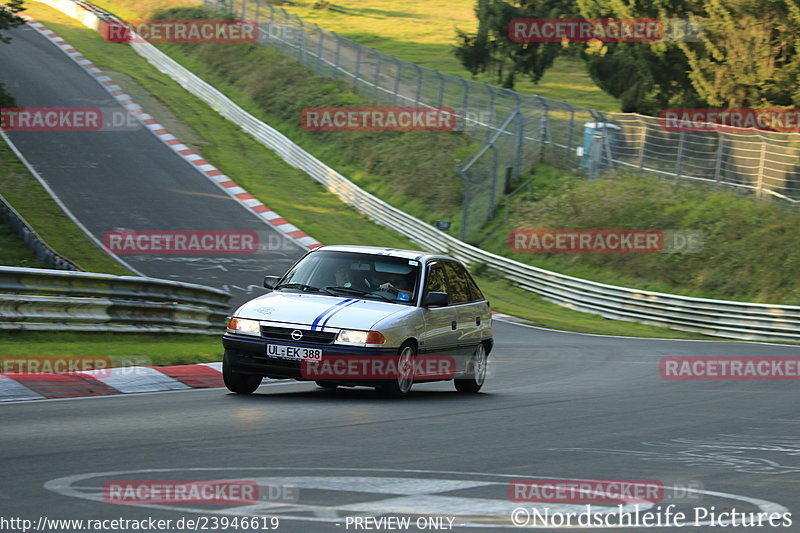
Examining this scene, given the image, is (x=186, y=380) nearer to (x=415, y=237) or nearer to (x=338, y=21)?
(x=415, y=237)

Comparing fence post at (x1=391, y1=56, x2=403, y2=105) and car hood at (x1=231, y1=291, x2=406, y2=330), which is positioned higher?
car hood at (x1=231, y1=291, x2=406, y2=330)

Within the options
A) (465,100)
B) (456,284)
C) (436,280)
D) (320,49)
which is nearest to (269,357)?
(436,280)

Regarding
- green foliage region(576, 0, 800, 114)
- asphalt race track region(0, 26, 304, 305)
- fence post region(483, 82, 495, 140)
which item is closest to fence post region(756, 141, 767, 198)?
green foliage region(576, 0, 800, 114)

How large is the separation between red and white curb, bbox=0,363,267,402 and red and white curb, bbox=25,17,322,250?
17931 mm

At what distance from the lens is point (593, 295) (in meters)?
28.4

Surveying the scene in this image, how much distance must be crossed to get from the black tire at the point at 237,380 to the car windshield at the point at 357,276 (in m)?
1.06

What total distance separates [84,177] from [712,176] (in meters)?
18.6

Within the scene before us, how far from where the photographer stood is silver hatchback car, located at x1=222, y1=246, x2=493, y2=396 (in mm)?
10070

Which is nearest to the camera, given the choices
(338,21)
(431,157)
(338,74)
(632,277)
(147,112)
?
(632,277)

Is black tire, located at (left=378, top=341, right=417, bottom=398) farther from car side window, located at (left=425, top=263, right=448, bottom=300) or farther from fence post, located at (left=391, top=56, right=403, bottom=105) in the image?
fence post, located at (left=391, top=56, right=403, bottom=105)

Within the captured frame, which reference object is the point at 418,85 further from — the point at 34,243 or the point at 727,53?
the point at 34,243

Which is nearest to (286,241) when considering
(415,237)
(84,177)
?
(415,237)

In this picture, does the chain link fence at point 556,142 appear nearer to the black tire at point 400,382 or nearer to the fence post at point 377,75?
the fence post at point 377,75

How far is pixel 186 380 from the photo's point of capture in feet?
37.6
